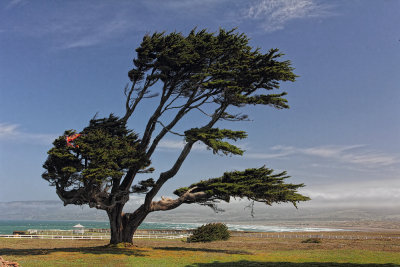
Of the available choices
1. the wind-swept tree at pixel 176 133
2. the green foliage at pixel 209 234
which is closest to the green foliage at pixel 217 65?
the wind-swept tree at pixel 176 133

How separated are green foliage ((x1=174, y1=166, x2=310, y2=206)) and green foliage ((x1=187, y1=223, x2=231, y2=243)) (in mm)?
18237

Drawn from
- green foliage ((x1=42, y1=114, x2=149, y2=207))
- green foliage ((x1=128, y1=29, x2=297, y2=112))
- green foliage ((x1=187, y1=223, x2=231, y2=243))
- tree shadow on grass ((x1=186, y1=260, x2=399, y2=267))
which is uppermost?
green foliage ((x1=128, y1=29, x2=297, y2=112))

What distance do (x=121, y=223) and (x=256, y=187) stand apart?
36.1 ft

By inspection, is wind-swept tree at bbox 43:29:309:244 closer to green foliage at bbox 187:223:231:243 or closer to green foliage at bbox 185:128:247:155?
green foliage at bbox 185:128:247:155

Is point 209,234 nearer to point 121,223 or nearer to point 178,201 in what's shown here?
point 121,223

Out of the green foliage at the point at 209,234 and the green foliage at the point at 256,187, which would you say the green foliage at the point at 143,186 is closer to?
the green foliage at the point at 256,187

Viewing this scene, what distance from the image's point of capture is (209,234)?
4238 centimetres

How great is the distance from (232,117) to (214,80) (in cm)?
314

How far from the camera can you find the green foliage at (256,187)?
2348 centimetres

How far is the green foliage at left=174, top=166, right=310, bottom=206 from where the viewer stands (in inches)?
925

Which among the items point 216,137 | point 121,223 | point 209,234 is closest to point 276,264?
point 216,137

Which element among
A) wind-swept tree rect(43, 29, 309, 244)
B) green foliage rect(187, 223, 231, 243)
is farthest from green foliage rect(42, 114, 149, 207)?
green foliage rect(187, 223, 231, 243)

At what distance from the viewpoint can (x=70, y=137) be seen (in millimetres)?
23938

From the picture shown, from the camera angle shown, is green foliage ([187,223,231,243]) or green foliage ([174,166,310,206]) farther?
green foliage ([187,223,231,243])
